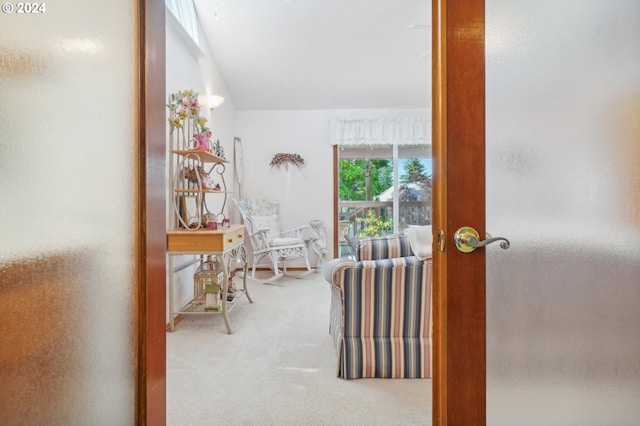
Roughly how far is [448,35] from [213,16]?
11.5ft

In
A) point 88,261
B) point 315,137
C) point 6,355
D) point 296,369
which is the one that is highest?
point 315,137

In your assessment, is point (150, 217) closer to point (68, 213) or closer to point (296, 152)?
point (68, 213)

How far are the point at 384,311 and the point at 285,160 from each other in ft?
11.6

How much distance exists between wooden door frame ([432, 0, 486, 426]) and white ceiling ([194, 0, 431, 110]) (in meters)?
3.03

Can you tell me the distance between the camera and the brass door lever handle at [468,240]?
2.60 feet

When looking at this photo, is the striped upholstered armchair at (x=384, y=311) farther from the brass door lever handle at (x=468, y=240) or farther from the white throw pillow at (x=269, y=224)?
the white throw pillow at (x=269, y=224)

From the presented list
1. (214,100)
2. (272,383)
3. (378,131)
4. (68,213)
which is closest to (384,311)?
(272,383)

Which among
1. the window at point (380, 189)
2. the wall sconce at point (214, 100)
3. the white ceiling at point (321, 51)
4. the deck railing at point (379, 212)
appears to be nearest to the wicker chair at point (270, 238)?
the deck railing at point (379, 212)

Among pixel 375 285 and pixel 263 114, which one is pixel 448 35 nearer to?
pixel 375 285

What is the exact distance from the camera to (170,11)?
2754 millimetres

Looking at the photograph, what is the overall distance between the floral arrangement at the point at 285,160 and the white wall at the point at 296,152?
0.07 metres

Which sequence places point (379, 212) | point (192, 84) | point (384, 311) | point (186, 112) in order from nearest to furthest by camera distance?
point (384, 311) → point (186, 112) → point (192, 84) → point (379, 212)

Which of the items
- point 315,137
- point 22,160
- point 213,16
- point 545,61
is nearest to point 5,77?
point 22,160

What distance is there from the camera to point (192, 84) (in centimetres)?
336
